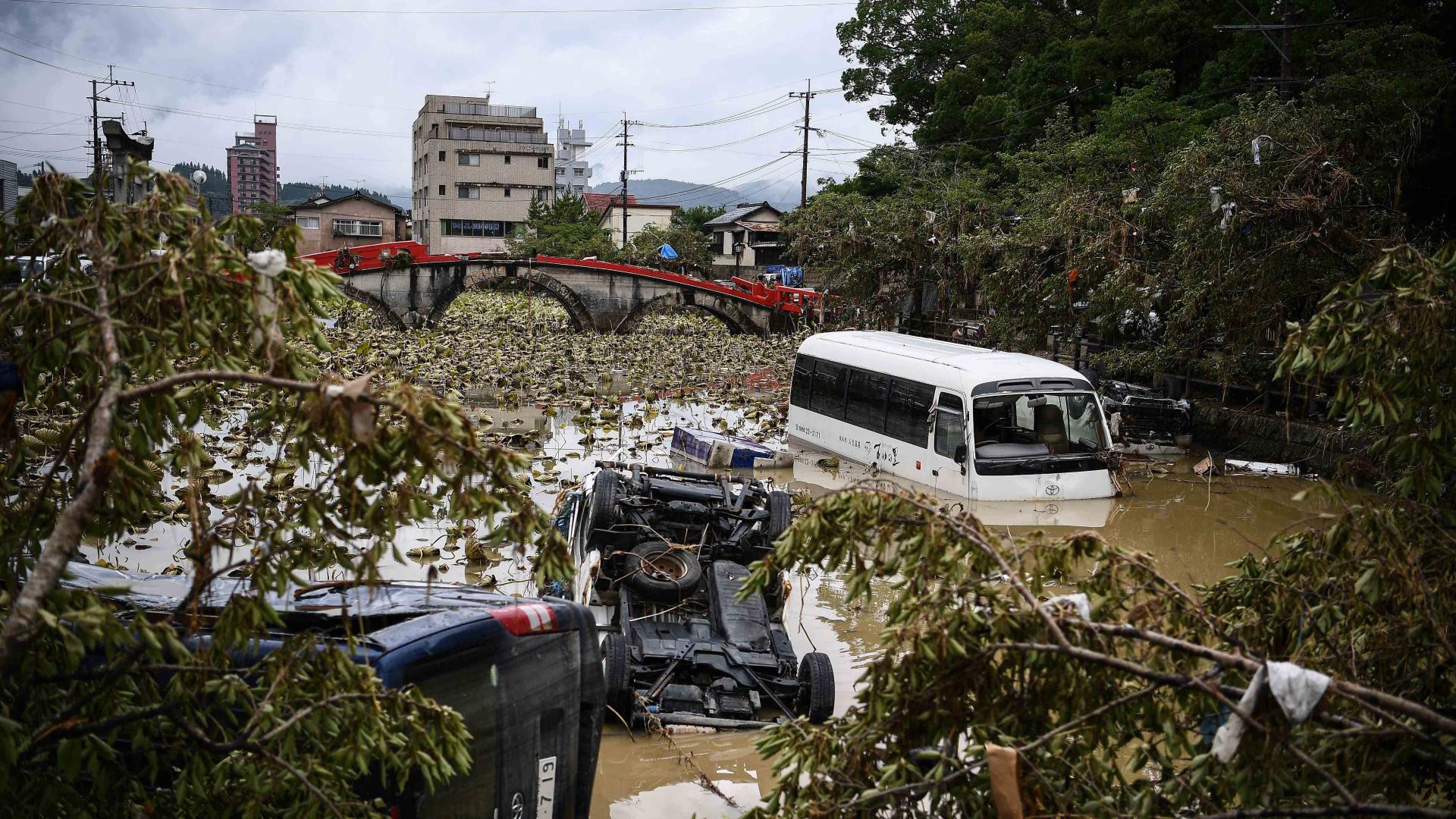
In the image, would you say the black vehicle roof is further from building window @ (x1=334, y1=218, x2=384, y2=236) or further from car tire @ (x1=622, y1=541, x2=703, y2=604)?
building window @ (x1=334, y1=218, x2=384, y2=236)

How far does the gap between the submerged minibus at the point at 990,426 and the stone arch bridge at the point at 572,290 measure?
23.5 metres

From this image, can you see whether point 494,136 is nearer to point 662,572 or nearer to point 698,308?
point 698,308

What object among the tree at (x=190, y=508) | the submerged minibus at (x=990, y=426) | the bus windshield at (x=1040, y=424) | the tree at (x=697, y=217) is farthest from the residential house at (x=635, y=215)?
the tree at (x=190, y=508)

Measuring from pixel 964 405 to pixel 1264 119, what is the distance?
24.6 feet

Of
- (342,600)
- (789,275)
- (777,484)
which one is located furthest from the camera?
(789,275)

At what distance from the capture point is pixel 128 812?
3373 millimetres

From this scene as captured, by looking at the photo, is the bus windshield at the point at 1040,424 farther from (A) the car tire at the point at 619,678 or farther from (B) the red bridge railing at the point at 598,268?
(B) the red bridge railing at the point at 598,268

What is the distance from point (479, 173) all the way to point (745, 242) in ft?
60.3

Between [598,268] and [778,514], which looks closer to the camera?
[778,514]

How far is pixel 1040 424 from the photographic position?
13.8 m

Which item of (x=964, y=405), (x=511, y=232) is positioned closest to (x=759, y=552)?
(x=964, y=405)

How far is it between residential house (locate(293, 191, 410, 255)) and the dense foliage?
39.4 metres

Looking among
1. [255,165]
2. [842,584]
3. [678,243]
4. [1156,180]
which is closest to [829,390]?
[842,584]

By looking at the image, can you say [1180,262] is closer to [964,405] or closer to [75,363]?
[964,405]
